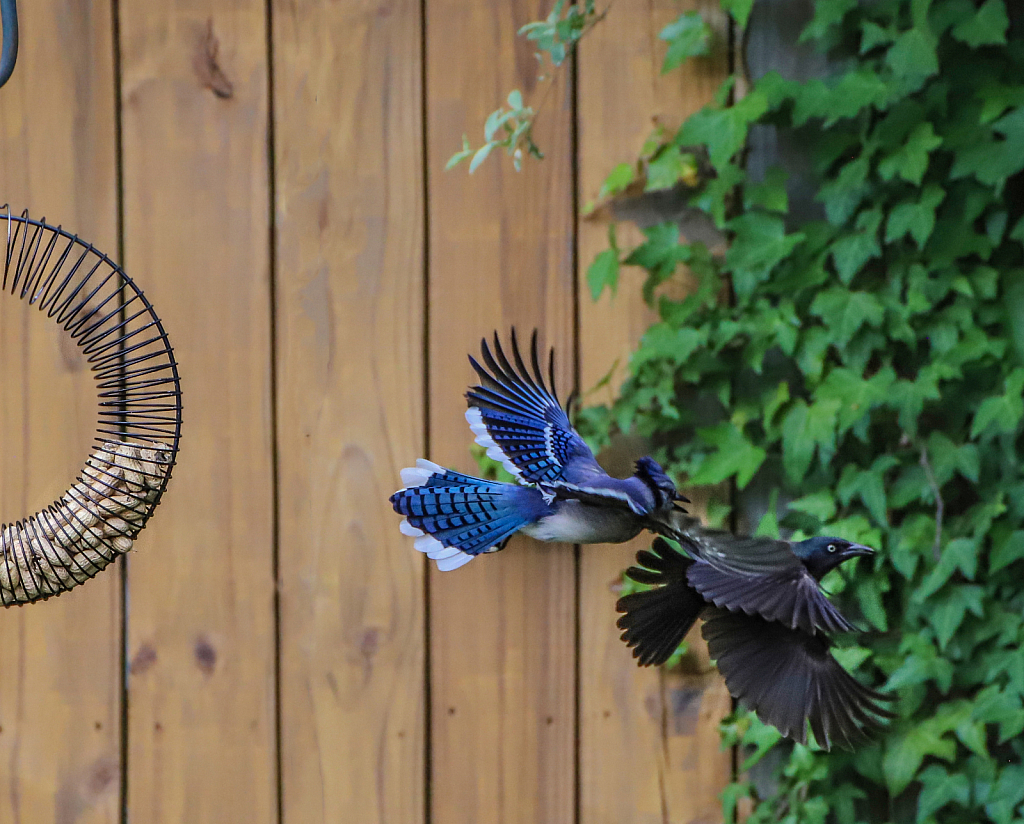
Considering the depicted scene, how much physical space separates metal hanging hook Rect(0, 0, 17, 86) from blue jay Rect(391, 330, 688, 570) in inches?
17.6

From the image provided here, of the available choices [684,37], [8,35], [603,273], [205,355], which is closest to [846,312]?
[603,273]

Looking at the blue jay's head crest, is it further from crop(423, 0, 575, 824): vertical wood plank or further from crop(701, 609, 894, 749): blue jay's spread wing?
crop(423, 0, 575, 824): vertical wood plank

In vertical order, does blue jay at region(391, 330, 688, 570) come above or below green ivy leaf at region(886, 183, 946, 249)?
below

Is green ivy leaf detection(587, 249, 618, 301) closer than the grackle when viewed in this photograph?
No

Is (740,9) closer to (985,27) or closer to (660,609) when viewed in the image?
(985,27)

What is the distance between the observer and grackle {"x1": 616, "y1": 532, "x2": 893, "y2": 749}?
0.90m

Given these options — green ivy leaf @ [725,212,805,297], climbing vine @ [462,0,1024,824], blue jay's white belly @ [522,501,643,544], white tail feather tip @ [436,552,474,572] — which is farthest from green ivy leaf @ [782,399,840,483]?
white tail feather tip @ [436,552,474,572]

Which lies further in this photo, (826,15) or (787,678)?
(826,15)

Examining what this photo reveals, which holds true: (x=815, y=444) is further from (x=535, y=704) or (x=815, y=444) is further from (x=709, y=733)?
(x=535, y=704)

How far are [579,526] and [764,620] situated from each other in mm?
199

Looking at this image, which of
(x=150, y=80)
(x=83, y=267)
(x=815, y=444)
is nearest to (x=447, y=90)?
(x=150, y=80)

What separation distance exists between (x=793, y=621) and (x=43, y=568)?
60 centimetres

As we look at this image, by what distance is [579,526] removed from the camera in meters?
1.09

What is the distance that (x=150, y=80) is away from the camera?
1659 millimetres
